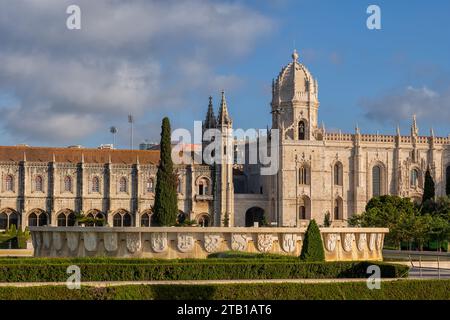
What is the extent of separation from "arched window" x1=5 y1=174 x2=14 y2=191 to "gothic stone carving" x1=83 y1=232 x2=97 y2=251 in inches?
1502

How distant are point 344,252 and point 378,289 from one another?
1253cm

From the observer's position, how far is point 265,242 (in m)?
31.1

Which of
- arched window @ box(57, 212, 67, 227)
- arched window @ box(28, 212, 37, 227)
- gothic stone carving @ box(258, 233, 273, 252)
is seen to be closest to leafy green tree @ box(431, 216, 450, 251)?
gothic stone carving @ box(258, 233, 273, 252)

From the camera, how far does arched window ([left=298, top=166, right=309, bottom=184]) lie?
7067 cm

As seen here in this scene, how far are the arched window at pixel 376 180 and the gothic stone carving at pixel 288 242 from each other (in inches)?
1726

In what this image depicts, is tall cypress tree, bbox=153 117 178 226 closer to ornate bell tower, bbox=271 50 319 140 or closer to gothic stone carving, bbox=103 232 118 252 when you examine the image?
gothic stone carving, bbox=103 232 118 252

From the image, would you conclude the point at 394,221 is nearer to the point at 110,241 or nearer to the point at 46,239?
the point at 110,241

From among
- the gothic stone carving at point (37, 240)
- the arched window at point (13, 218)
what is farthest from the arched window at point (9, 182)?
the gothic stone carving at point (37, 240)

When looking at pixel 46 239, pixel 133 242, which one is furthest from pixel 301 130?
pixel 133 242

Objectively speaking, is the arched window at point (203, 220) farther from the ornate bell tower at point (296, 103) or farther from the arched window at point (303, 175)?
the ornate bell tower at point (296, 103)

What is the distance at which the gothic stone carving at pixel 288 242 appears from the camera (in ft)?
103

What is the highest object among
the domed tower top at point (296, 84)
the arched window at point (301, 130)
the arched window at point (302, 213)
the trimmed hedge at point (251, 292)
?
the domed tower top at point (296, 84)
